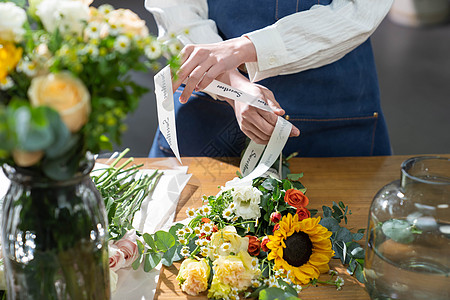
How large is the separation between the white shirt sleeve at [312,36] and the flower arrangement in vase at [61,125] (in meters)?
0.77

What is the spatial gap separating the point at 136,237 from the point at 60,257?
0.37 meters

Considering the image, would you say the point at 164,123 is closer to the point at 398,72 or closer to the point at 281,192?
the point at 281,192

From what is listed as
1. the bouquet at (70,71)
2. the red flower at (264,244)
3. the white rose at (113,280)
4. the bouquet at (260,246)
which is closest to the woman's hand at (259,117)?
the bouquet at (260,246)

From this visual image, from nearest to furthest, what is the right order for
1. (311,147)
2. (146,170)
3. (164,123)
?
(164,123)
(146,170)
(311,147)

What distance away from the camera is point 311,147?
1681 millimetres

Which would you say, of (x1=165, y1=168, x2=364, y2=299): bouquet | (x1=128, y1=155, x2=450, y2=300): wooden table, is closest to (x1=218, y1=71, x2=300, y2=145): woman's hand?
(x1=128, y1=155, x2=450, y2=300): wooden table

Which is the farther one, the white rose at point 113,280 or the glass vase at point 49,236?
the white rose at point 113,280

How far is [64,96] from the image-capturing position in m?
0.62

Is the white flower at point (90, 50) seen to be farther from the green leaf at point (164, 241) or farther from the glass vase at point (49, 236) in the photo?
the green leaf at point (164, 241)

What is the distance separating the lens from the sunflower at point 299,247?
1.02 metres

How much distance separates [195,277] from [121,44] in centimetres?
50

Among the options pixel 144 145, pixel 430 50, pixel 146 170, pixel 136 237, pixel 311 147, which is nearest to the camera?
pixel 136 237

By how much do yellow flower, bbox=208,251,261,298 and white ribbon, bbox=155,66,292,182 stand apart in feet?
0.88

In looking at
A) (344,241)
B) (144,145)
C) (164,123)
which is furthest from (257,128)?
(144,145)
